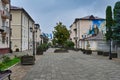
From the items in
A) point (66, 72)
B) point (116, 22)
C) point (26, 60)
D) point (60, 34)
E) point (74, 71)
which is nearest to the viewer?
point (66, 72)

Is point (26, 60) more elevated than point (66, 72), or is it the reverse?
point (26, 60)

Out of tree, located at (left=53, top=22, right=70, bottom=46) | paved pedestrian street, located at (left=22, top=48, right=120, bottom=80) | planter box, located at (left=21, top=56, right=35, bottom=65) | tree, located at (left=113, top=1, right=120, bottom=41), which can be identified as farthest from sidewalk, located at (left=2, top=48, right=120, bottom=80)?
tree, located at (left=53, top=22, right=70, bottom=46)

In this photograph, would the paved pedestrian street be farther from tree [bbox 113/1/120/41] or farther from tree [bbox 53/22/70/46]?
tree [bbox 53/22/70/46]

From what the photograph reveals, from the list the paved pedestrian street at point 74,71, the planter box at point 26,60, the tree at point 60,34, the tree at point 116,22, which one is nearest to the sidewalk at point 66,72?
the paved pedestrian street at point 74,71

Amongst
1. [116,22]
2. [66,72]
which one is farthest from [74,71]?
[116,22]

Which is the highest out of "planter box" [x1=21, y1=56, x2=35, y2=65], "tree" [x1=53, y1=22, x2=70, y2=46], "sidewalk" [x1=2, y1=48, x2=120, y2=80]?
"tree" [x1=53, y1=22, x2=70, y2=46]

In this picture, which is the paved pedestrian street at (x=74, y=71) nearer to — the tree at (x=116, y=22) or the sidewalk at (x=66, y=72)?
the sidewalk at (x=66, y=72)

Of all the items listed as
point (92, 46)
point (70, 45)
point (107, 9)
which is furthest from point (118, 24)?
point (70, 45)

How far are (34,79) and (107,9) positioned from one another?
1062 inches

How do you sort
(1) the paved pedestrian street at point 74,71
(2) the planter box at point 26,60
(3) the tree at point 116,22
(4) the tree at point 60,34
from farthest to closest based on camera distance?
(4) the tree at point 60,34 → (3) the tree at point 116,22 → (2) the planter box at point 26,60 → (1) the paved pedestrian street at point 74,71

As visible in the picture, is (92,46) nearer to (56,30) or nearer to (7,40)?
(56,30)

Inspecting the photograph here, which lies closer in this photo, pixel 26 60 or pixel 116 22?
pixel 26 60

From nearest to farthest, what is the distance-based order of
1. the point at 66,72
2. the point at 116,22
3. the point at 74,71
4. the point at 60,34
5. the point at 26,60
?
the point at 66,72 → the point at 74,71 → the point at 26,60 → the point at 116,22 → the point at 60,34

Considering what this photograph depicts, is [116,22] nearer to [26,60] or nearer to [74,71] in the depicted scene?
[26,60]
